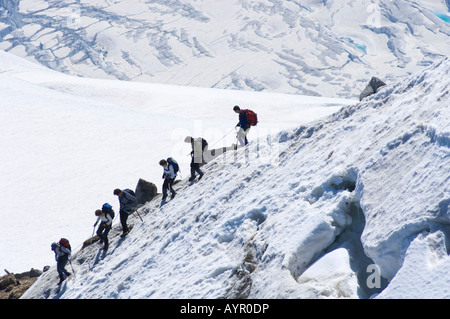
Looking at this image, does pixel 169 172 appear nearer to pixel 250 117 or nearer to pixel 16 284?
pixel 250 117

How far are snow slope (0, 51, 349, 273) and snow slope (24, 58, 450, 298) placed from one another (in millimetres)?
2312

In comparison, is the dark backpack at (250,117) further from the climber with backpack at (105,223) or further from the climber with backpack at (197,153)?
the climber with backpack at (105,223)

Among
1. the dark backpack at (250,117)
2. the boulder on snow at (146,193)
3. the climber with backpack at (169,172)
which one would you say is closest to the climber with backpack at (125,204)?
the climber with backpack at (169,172)

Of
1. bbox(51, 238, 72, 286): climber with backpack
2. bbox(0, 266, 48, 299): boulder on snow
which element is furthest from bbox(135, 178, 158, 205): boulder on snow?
bbox(0, 266, 48, 299): boulder on snow

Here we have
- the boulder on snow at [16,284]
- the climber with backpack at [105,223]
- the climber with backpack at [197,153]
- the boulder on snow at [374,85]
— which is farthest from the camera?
the boulder on snow at [16,284]

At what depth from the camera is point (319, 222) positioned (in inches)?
320

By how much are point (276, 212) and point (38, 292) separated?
7940 millimetres

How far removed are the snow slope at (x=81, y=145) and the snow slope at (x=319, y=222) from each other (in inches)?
91.0

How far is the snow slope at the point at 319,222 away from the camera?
22.2ft

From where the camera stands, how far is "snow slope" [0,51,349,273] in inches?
917

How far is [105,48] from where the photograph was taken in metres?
198
